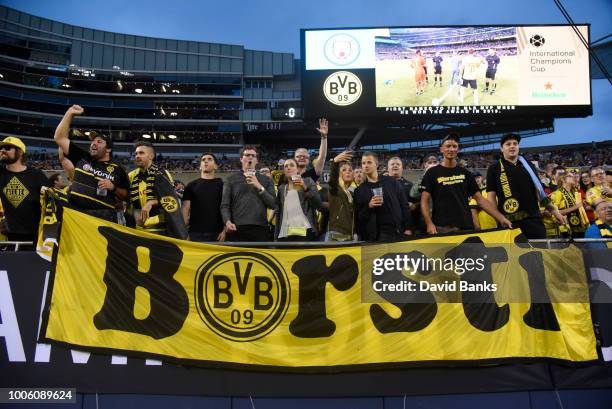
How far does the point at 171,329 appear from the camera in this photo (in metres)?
3.38

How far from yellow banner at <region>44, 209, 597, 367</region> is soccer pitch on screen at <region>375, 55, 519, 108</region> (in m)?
15.5

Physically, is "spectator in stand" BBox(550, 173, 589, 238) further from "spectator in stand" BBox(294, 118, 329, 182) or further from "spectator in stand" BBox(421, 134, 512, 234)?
"spectator in stand" BBox(294, 118, 329, 182)

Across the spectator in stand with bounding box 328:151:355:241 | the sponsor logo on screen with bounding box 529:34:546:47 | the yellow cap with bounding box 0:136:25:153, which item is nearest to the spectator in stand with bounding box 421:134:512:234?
the spectator in stand with bounding box 328:151:355:241

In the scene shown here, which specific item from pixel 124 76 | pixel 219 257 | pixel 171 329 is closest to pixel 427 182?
pixel 219 257

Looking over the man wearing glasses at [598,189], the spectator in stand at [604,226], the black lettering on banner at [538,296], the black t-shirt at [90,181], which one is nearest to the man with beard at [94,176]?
the black t-shirt at [90,181]

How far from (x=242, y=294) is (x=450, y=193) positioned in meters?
2.31

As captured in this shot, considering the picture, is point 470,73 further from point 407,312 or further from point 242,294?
point 242,294

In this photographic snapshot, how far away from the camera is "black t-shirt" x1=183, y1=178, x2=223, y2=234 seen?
458cm

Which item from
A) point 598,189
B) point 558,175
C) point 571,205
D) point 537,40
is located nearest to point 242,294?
point 571,205

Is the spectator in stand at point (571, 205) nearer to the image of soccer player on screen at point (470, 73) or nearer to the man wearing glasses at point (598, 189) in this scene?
the man wearing glasses at point (598, 189)

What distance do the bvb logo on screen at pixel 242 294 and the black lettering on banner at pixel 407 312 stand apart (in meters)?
0.78

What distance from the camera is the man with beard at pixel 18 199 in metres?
4.01

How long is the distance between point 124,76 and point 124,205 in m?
45.5

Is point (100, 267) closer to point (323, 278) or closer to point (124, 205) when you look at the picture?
point (124, 205)
